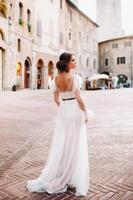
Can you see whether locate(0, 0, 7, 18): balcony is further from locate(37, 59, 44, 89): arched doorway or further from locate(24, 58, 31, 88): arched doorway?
locate(37, 59, 44, 89): arched doorway

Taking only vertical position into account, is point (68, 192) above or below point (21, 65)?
below

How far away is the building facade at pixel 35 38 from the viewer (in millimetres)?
25734

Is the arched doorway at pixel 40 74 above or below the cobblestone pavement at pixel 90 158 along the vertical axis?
above

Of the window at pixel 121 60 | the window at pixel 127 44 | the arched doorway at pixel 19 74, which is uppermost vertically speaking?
the window at pixel 127 44

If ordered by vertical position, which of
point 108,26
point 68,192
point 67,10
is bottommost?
point 68,192

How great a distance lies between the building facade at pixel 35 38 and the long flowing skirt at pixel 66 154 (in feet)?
74.5

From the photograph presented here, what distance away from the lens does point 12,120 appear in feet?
28.1

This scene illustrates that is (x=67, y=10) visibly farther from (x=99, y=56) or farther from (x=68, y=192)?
(x=68, y=192)

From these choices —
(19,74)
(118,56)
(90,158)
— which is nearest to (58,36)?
(19,74)

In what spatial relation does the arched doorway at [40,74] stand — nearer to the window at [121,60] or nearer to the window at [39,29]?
the window at [39,29]

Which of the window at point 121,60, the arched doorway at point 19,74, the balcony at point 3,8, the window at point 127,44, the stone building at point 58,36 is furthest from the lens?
the window at point 121,60

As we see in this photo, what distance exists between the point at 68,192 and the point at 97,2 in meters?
77.7

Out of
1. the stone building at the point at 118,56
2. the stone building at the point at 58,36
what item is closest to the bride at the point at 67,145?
the stone building at the point at 58,36

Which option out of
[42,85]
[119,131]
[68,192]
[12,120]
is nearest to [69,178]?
[68,192]
